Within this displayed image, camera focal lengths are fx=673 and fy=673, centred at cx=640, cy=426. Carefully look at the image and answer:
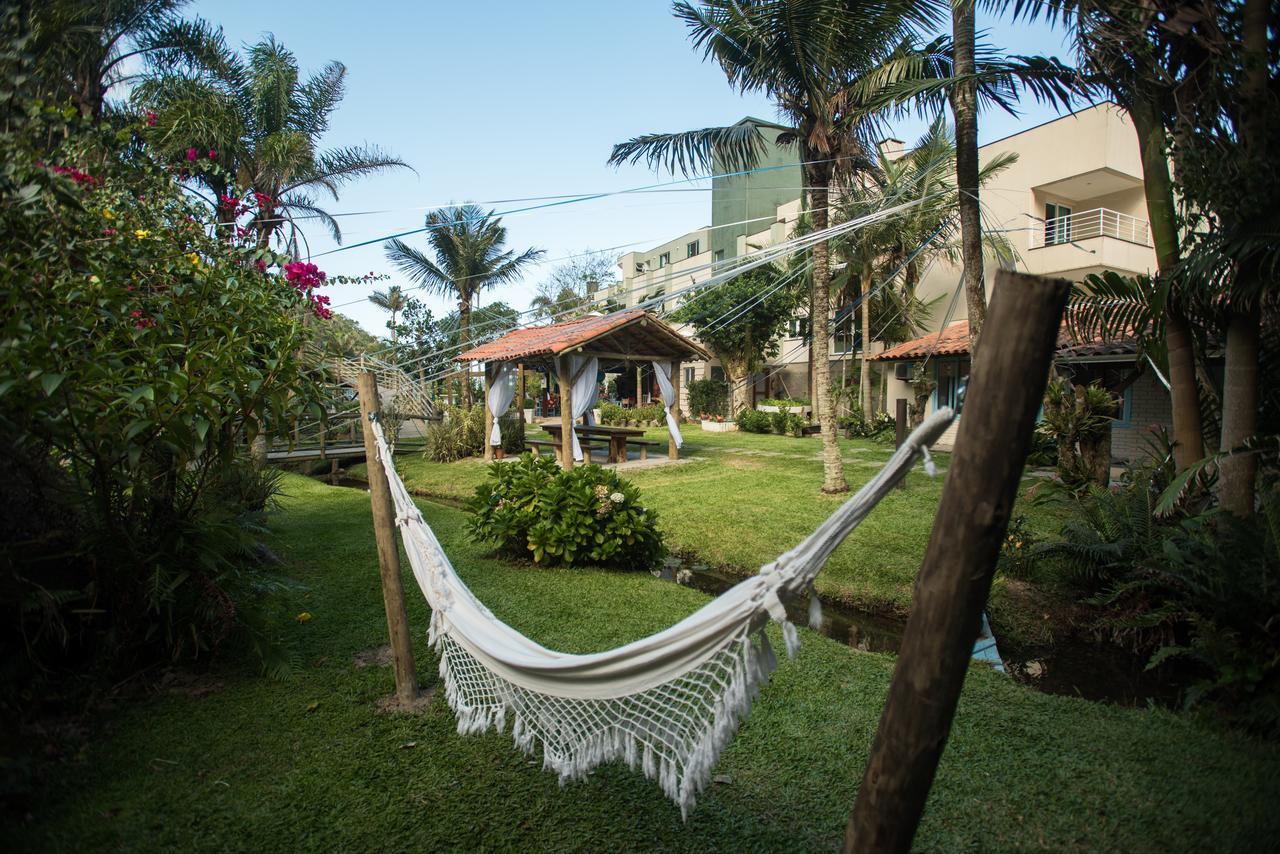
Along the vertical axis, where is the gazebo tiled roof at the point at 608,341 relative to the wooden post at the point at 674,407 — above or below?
above

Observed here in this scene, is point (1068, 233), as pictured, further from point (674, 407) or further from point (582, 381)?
point (582, 381)

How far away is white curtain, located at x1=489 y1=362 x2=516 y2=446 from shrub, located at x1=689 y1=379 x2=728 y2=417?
9.14 m

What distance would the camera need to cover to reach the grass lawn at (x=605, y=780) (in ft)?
6.70

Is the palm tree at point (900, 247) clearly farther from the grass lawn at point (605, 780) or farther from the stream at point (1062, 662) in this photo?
the grass lawn at point (605, 780)

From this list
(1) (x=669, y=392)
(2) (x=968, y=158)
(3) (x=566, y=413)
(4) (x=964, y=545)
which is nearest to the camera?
(4) (x=964, y=545)

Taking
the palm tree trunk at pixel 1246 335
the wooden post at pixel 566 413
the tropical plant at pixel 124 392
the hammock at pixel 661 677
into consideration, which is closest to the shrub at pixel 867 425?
the wooden post at pixel 566 413

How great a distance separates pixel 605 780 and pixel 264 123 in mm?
11221

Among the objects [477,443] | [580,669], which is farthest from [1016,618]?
[477,443]

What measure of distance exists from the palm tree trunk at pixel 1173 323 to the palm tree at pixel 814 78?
7.36 ft

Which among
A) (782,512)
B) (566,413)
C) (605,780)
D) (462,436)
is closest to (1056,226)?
(782,512)

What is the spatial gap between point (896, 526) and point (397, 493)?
516 centimetres

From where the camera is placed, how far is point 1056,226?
1381cm

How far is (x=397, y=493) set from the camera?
273 cm

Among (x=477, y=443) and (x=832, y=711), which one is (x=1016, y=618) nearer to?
(x=832, y=711)
